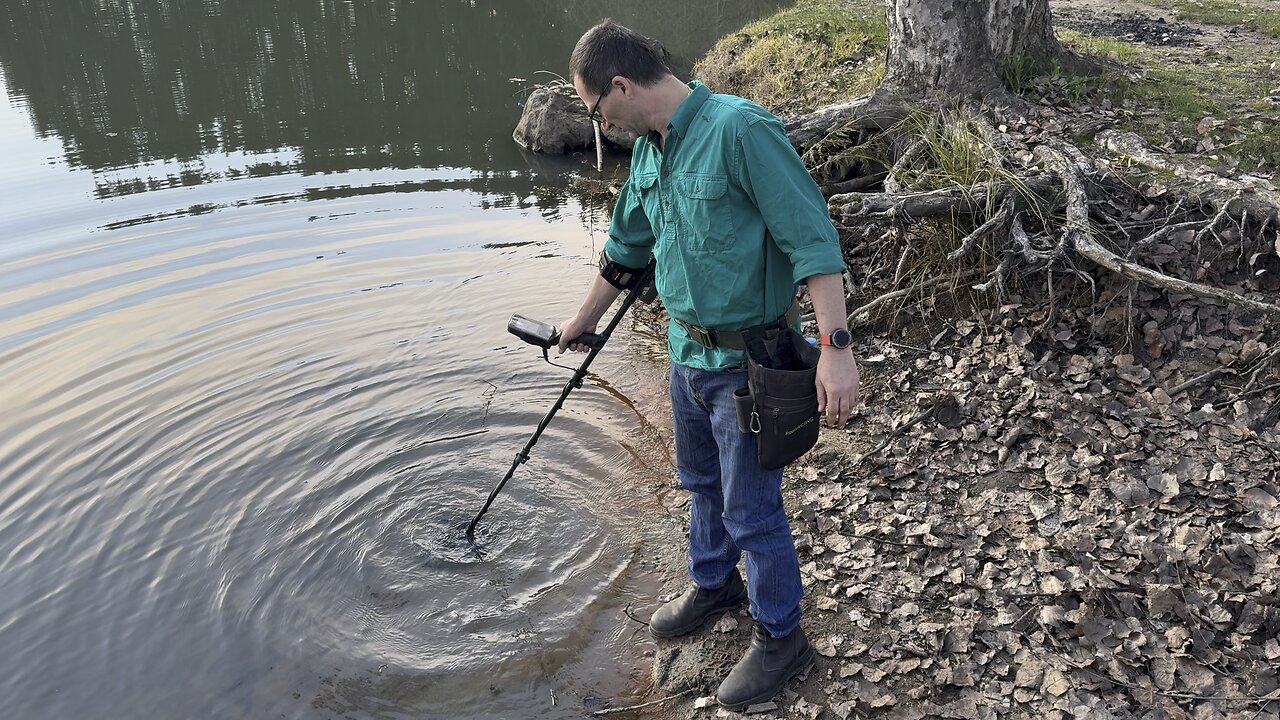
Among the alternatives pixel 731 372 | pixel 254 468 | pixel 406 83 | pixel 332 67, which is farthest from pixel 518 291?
pixel 332 67

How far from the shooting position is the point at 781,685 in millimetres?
3641

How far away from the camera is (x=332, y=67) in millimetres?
19094

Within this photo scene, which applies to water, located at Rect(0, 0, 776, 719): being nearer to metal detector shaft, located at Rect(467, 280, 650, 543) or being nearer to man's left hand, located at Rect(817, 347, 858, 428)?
metal detector shaft, located at Rect(467, 280, 650, 543)

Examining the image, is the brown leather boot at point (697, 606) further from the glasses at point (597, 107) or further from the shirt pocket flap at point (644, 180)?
the glasses at point (597, 107)

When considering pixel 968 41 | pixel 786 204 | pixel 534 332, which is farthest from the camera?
pixel 968 41

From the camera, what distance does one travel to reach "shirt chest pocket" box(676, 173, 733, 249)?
299 cm

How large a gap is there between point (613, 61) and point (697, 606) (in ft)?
8.31

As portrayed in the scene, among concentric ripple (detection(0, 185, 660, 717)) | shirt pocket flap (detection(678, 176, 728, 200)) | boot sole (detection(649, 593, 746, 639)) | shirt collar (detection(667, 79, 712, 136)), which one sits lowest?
concentric ripple (detection(0, 185, 660, 717))

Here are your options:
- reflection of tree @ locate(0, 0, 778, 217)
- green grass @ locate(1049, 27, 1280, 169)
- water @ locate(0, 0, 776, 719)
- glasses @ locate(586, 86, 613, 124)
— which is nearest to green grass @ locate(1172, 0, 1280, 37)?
green grass @ locate(1049, 27, 1280, 169)

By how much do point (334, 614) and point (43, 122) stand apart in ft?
49.0

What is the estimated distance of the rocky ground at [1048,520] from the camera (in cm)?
344

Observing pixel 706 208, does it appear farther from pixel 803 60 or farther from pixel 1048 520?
pixel 803 60

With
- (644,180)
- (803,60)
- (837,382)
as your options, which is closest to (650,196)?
(644,180)

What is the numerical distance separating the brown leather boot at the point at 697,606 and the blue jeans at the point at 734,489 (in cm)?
33
